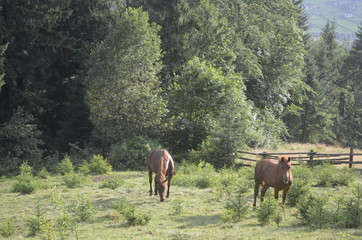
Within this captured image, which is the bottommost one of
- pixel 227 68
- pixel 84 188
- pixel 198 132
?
pixel 84 188

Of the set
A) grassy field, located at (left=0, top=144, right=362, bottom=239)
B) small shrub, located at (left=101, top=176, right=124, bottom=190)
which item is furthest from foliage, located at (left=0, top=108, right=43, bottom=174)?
small shrub, located at (left=101, top=176, right=124, bottom=190)

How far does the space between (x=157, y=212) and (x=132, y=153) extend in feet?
34.8

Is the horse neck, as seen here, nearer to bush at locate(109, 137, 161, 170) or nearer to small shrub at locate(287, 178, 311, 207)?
small shrub at locate(287, 178, 311, 207)

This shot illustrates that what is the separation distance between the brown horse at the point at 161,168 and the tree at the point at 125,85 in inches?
367

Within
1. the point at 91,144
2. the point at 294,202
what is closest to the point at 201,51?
the point at 91,144

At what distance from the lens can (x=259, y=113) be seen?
111 ft

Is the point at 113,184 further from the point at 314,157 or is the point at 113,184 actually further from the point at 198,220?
the point at 314,157

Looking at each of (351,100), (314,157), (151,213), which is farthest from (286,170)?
(351,100)

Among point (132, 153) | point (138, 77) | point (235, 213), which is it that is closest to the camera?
point (235, 213)

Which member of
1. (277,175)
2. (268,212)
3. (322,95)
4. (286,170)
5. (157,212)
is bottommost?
(157,212)

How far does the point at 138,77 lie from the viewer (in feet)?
80.4

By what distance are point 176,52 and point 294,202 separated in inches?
780

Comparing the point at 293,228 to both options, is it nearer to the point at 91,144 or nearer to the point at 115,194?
the point at 115,194

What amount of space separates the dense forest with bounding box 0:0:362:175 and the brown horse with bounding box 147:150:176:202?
781cm
